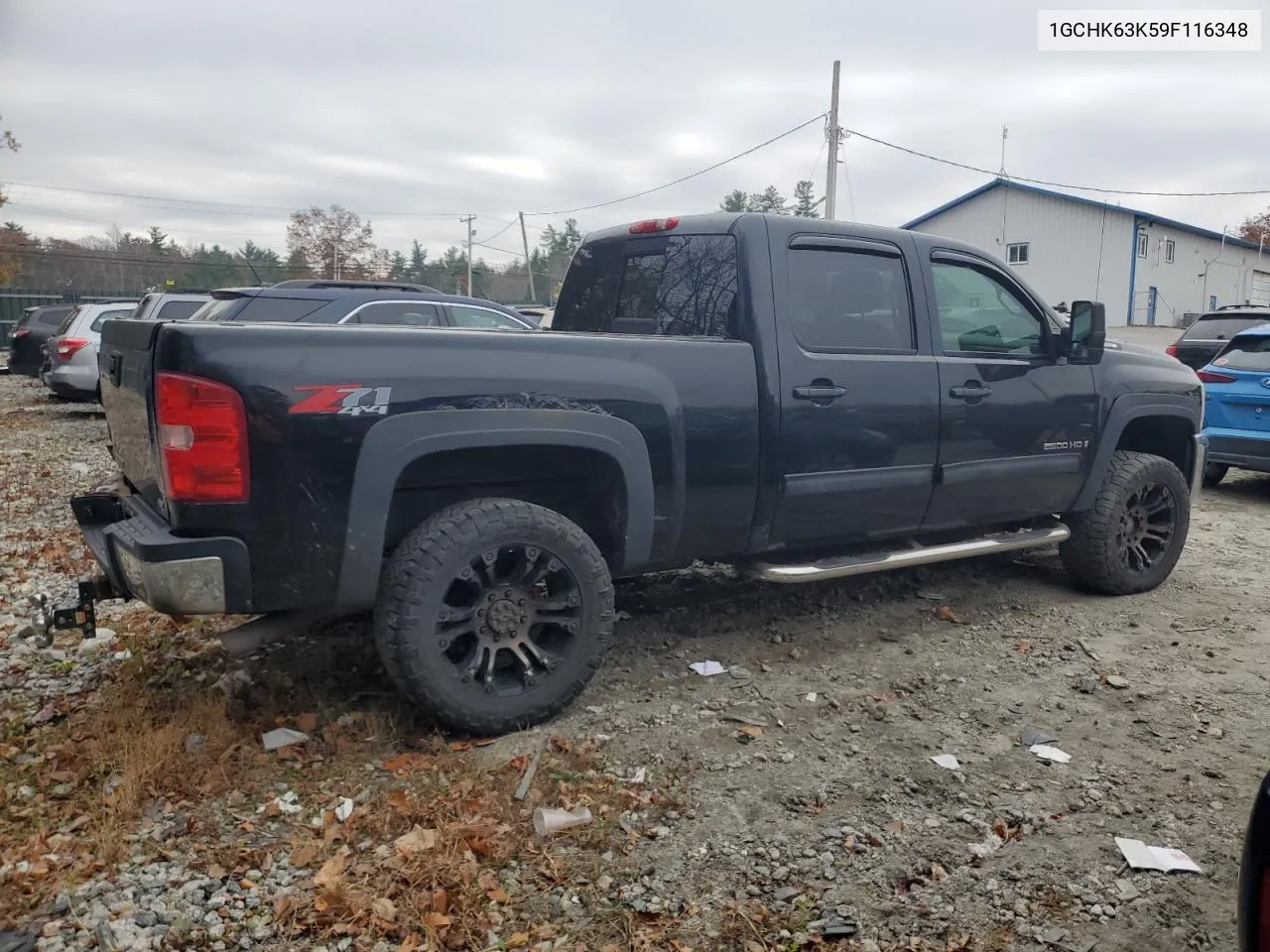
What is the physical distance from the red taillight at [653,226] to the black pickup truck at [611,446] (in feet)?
0.13

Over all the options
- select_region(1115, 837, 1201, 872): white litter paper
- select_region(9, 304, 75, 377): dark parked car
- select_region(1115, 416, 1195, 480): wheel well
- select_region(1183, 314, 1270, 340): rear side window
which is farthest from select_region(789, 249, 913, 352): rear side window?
select_region(9, 304, 75, 377): dark parked car

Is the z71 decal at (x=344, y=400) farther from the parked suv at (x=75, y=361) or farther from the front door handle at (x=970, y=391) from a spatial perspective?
the parked suv at (x=75, y=361)

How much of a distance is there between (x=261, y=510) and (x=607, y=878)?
1.57 meters

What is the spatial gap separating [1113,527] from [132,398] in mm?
4951

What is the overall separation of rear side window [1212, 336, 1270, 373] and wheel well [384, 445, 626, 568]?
7.24 metres

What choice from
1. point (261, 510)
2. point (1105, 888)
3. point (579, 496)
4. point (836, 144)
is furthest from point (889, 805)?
point (836, 144)

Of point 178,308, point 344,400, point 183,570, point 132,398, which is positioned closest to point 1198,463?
point 344,400

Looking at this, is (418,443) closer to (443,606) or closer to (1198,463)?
(443,606)

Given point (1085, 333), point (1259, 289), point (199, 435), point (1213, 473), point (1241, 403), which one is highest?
point (1259, 289)

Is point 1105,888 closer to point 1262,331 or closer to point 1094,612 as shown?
point 1094,612

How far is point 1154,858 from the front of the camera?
2.90 metres

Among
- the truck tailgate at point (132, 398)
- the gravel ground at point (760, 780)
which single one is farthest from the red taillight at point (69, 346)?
the truck tailgate at point (132, 398)

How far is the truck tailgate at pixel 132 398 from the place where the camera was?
321 centimetres

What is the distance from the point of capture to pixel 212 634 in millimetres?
4551
